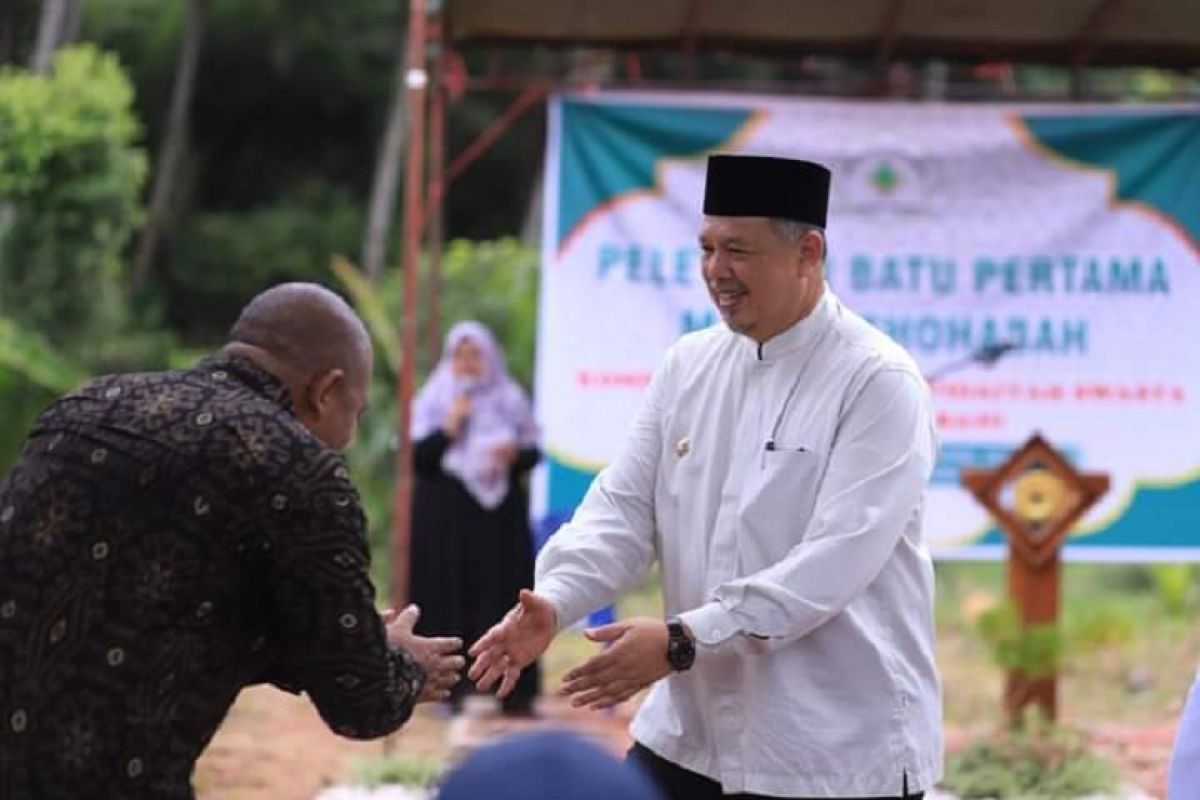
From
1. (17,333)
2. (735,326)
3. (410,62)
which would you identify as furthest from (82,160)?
(735,326)

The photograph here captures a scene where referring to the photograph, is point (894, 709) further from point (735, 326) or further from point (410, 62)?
point (410, 62)

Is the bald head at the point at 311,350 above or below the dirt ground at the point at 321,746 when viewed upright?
above

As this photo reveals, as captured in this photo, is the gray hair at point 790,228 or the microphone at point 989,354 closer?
the gray hair at point 790,228

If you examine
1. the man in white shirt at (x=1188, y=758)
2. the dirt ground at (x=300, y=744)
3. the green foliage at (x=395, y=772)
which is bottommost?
the dirt ground at (x=300, y=744)

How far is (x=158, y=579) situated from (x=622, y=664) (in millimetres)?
903

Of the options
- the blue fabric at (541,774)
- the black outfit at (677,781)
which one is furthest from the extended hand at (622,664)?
the blue fabric at (541,774)

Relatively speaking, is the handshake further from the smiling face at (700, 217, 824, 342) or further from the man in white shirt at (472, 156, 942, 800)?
the smiling face at (700, 217, 824, 342)

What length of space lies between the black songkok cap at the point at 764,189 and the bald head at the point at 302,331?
829 mm

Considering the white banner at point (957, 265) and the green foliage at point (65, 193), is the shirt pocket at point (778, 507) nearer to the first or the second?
the white banner at point (957, 265)

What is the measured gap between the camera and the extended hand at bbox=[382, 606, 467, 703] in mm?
3395

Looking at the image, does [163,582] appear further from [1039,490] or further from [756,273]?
[1039,490]

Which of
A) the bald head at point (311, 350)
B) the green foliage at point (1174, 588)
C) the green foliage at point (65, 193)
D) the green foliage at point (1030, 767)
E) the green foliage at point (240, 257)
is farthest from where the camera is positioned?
the green foliage at point (240, 257)

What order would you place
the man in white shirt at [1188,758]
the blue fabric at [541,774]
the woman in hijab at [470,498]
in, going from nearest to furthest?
the blue fabric at [541,774] → the man in white shirt at [1188,758] → the woman in hijab at [470,498]

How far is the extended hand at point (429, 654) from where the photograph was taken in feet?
11.1
